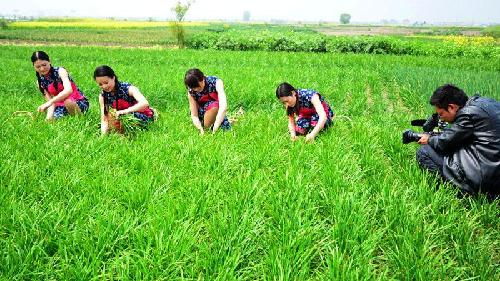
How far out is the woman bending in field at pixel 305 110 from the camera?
410 centimetres

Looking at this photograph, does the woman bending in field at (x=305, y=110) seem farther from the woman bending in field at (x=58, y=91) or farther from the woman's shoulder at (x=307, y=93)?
the woman bending in field at (x=58, y=91)

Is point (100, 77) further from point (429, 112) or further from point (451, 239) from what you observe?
point (429, 112)

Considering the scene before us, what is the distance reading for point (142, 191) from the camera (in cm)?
269

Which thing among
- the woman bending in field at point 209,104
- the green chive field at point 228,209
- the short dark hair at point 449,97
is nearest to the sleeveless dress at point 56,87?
the green chive field at point 228,209

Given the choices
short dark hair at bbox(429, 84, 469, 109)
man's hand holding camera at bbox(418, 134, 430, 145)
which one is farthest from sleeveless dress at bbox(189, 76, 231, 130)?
short dark hair at bbox(429, 84, 469, 109)

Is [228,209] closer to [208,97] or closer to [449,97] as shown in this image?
[449,97]

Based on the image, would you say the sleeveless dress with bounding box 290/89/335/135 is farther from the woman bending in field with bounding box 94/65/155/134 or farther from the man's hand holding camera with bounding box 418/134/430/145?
the woman bending in field with bounding box 94/65/155/134

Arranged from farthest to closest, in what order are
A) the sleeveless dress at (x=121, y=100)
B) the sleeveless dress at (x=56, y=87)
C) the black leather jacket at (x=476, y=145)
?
the sleeveless dress at (x=56, y=87) → the sleeveless dress at (x=121, y=100) → the black leather jacket at (x=476, y=145)

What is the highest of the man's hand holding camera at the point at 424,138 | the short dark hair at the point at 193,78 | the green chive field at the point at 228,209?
the short dark hair at the point at 193,78

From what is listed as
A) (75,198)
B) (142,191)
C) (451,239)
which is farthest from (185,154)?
(451,239)

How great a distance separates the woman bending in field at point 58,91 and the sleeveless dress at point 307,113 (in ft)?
10.8

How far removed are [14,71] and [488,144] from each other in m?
12.3

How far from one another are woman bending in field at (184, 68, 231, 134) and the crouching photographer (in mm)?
2589

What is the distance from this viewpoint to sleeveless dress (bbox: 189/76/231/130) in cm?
486
